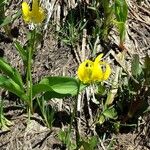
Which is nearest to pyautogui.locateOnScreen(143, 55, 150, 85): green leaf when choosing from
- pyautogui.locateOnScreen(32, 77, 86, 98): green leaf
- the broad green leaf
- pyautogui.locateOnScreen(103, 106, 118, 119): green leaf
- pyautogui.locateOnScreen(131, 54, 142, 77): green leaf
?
pyautogui.locateOnScreen(131, 54, 142, 77): green leaf

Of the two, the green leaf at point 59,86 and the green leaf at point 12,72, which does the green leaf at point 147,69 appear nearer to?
the green leaf at point 59,86

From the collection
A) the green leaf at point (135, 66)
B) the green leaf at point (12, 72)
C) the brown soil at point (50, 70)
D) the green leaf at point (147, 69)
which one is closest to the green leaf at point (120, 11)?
the brown soil at point (50, 70)

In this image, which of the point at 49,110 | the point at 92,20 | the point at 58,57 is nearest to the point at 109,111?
the point at 49,110

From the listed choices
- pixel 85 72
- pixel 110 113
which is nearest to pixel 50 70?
pixel 110 113

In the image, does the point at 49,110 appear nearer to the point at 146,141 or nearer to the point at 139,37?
the point at 146,141

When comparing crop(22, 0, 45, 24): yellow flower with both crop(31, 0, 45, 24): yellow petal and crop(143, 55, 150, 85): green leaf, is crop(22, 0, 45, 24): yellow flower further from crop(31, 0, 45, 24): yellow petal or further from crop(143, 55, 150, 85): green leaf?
crop(143, 55, 150, 85): green leaf

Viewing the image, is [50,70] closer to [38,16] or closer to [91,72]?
[38,16]
